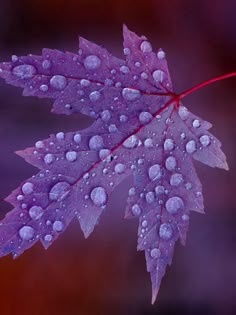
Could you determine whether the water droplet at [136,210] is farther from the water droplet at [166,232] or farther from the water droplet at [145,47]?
the water droplet at [145,47]

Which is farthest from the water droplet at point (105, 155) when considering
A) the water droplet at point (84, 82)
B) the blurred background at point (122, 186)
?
the blurred background at point (122, 186)

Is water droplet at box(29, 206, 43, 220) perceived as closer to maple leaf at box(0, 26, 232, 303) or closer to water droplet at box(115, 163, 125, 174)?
maple leaf at box(0, 26, 232, 303)

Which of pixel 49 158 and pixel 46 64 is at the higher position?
pixel 46 64

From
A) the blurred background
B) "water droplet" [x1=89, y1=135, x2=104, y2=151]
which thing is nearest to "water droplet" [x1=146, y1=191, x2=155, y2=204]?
"water droplet" [x1=89, y1=135, x2=104, y2=151]

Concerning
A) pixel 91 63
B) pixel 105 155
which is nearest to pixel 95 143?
pixel 105 155

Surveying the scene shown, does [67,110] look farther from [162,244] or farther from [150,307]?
[150,307]

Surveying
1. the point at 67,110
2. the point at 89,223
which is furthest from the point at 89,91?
the point at 89,223

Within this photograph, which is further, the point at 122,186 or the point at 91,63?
the point at 122,186

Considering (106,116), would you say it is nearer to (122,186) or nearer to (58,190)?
(58,190)
